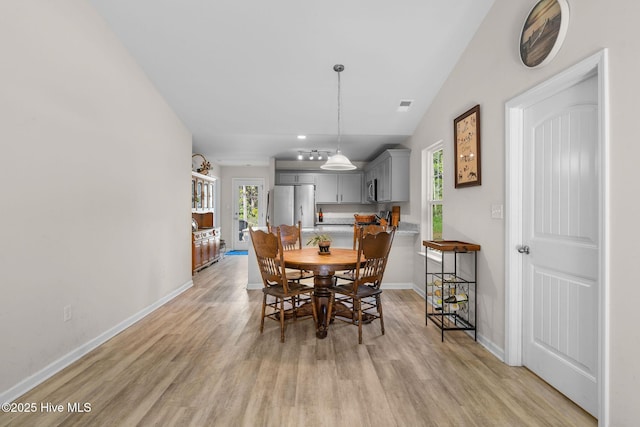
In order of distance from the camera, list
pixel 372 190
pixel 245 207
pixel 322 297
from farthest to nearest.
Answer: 1. pixel 245 207
2. pixel 372 190
3. pixel 322 297

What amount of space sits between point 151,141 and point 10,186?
71.9 inches

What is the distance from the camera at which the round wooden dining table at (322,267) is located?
2787 millimetres

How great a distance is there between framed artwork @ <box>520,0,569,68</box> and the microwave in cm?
379

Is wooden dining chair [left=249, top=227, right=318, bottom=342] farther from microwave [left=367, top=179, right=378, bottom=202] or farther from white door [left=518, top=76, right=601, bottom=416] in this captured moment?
microwave [left=367, top=179, right=378, bottom=202]

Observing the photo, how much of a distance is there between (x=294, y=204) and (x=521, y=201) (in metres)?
4.97

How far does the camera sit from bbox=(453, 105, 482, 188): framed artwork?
9.40ft

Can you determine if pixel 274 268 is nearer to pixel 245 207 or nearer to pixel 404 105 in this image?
pixel 404 105

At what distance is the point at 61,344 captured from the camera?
93.6 inches

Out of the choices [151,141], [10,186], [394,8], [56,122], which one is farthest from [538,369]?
[151,141]

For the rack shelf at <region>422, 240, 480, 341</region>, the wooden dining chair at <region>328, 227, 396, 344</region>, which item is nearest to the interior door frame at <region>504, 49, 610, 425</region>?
the rack shelf at <region>422, 240, 480, 341</region>

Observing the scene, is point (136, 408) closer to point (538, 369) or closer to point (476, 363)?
point (476, 363)

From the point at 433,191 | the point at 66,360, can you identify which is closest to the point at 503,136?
the point at 433,191

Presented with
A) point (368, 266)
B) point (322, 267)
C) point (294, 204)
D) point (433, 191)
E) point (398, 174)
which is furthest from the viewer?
point (294, 204)

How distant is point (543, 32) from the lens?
81.3 inches
